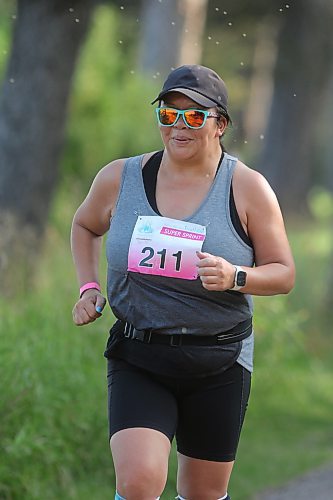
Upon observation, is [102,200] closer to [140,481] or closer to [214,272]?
[214,272]

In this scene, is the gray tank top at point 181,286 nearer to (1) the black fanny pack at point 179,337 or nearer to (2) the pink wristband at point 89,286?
(1) the black fanny pack at point 179,337

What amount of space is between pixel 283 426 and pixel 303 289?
442 centimetres

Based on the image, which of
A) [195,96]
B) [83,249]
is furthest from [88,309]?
[195,96]

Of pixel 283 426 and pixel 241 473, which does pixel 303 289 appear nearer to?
pixel 283 426

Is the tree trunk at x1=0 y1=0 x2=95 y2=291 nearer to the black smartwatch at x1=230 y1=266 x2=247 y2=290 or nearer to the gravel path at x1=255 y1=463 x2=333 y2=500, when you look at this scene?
the gravel path at x1=255 y1=463 x2=333 y2=500

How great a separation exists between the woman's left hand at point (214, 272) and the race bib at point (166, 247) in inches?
5.9

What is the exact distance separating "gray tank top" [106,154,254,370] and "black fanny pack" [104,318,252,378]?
0.03m

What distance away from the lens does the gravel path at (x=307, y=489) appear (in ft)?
20.9

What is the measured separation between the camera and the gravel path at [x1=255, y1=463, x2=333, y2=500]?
6375 millimetres

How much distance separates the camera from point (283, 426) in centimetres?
835

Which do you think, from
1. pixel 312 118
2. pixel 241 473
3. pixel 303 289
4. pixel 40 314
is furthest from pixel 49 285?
pixel 312 118

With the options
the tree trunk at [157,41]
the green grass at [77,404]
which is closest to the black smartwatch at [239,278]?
the green grass at [77,404]

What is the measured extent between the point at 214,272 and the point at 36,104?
501cm

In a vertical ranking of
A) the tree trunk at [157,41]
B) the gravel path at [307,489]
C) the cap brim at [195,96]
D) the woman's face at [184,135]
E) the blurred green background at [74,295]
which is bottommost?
the gravel path at [307,489]
